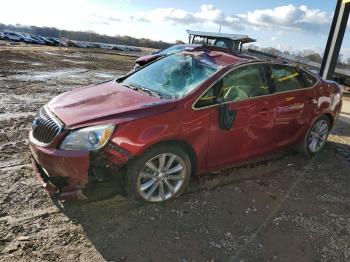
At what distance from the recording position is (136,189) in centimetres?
414

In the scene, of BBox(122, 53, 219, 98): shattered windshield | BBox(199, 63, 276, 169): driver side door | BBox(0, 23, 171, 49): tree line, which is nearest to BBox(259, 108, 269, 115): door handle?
BBox(199, 63, 276, 169): driver side door

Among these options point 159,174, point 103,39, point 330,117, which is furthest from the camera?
point 103,39

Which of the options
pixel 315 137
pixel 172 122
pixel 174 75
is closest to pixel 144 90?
pixel 174 75

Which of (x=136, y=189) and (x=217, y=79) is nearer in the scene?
(x=136, y=189)

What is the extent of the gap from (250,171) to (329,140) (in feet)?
10.1

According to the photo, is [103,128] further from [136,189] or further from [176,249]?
[176,249]

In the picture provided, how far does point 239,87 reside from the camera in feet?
16.3

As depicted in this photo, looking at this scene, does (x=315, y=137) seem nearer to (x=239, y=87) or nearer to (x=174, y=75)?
(x=239, y=87)

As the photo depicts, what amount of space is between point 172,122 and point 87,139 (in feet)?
3.10

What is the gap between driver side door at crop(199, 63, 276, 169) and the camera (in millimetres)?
4691

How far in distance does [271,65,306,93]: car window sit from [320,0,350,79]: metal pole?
17.9 feet

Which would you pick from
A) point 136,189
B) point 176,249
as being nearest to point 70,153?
point 136,189

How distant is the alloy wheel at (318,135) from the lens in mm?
6418

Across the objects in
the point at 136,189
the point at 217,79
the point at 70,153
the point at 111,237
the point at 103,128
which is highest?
the point at 217,79
